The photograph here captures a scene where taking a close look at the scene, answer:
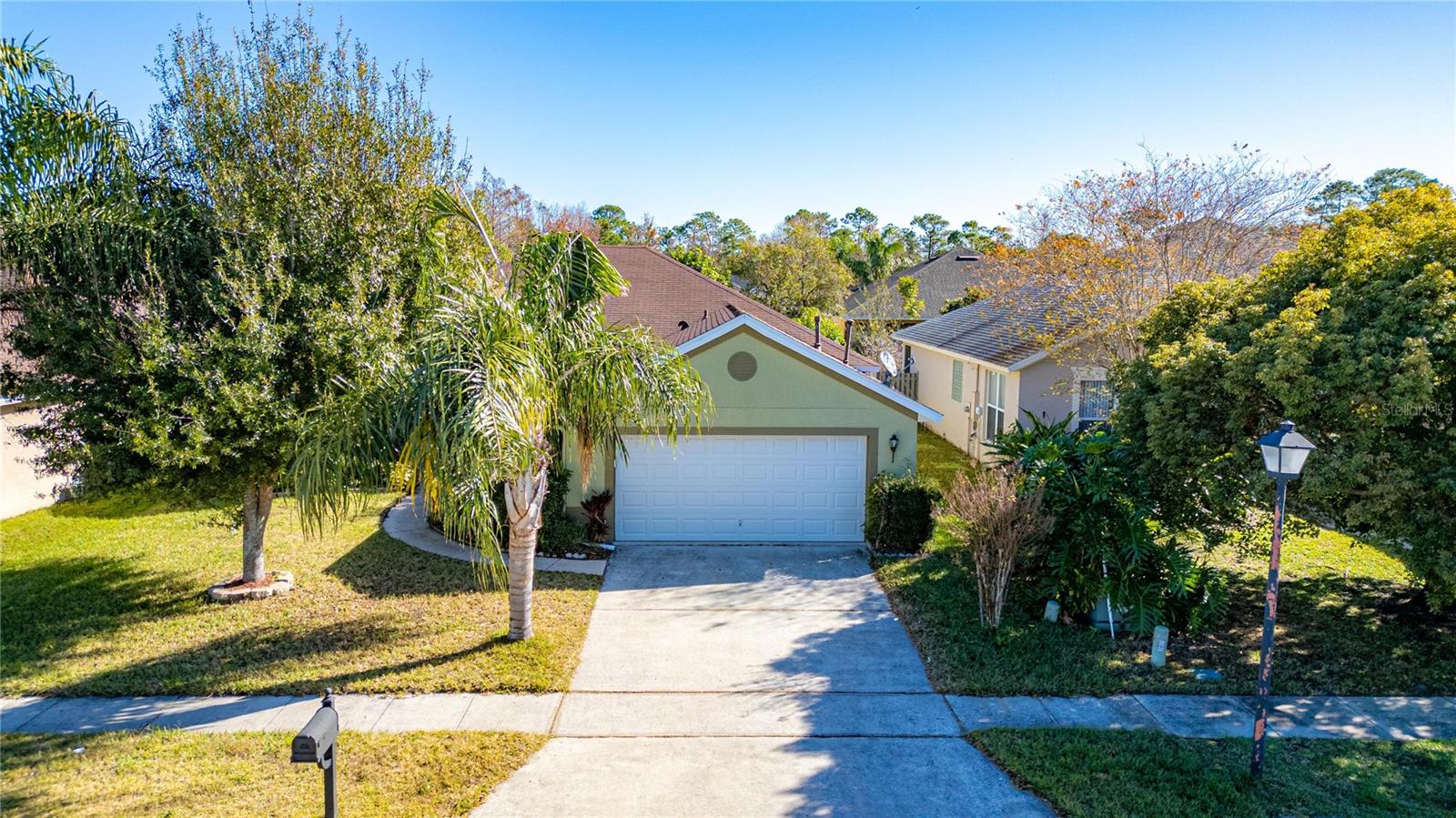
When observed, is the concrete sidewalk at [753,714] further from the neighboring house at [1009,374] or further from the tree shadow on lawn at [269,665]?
the neighboring house at [1009,374]

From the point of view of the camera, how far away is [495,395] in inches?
279

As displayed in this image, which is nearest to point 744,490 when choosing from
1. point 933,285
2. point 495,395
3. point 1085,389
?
point 495,395

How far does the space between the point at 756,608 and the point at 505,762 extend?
4469 mm

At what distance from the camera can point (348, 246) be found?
9.44m

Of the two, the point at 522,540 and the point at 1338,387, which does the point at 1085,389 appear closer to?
the point at 1338,387

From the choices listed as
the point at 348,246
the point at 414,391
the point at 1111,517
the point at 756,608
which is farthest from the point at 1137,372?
the point at 348,246

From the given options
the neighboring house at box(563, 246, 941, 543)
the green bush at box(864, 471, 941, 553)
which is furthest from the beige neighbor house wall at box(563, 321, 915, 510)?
the green bush at box(864, 471, 941, 553)

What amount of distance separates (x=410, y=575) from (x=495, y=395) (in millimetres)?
5598

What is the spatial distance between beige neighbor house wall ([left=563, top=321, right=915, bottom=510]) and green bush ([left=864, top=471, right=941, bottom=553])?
0.67 metres

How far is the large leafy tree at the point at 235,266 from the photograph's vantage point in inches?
331

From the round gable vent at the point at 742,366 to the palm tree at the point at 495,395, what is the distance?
3102mm

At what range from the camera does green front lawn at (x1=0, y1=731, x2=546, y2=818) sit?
5.79m

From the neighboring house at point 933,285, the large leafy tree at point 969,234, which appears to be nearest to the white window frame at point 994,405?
the neighboring house at point 933,285

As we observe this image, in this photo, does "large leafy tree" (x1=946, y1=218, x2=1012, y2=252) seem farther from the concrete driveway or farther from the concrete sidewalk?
the concrete sidewalk
